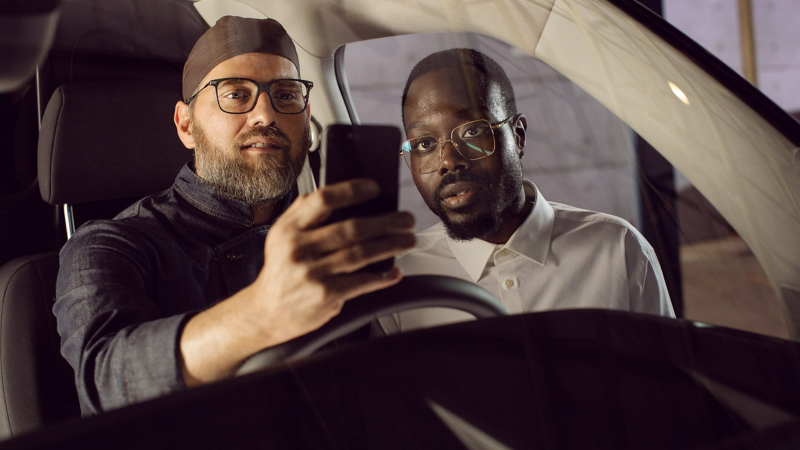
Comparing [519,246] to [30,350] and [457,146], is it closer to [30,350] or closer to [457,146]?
[457,146]

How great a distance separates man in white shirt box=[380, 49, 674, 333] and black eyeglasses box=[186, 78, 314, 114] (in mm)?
104

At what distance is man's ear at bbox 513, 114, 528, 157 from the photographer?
1.80 ft

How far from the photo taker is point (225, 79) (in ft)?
1.70

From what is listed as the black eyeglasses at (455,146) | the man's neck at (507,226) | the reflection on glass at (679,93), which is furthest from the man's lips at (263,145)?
the reflection on glass at (679,93)

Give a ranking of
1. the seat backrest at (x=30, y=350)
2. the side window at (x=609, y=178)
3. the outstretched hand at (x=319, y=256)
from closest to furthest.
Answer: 1. the outstretched hand at (x=319, y=256)
2. the side window at (x=609, y=178)
3. the seat backrest at (x=30, y=350)

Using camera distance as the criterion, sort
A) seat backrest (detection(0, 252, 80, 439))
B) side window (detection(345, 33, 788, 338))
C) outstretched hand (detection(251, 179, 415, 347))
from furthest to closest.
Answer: seat backrest (detection(0, 252, 80, 439))
side window (detection(345, 33, 788, 338))
outstretched hand (detection(251, 179, 415, 347))

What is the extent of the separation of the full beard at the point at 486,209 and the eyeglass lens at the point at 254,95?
0.51ft

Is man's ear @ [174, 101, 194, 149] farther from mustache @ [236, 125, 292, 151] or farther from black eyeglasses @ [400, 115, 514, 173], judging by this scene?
black eyeglasses @ [400, 115, 514, 173]

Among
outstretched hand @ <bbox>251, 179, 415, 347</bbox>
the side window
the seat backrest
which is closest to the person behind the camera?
outstretched hand @ <bbox>251, 179, 415, 347</bbox>

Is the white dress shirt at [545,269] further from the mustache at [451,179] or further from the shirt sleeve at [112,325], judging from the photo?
the shirt sleeve at [112,325]

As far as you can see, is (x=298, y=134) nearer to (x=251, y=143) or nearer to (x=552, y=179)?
(x=251, y=143)

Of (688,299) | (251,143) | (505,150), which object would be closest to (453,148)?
(505,150)

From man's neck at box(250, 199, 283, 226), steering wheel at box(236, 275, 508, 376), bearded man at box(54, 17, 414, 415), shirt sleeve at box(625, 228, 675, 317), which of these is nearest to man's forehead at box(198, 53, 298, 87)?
bearded man at box(54, 17, 414, 415)

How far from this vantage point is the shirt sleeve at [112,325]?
19.8 inches
